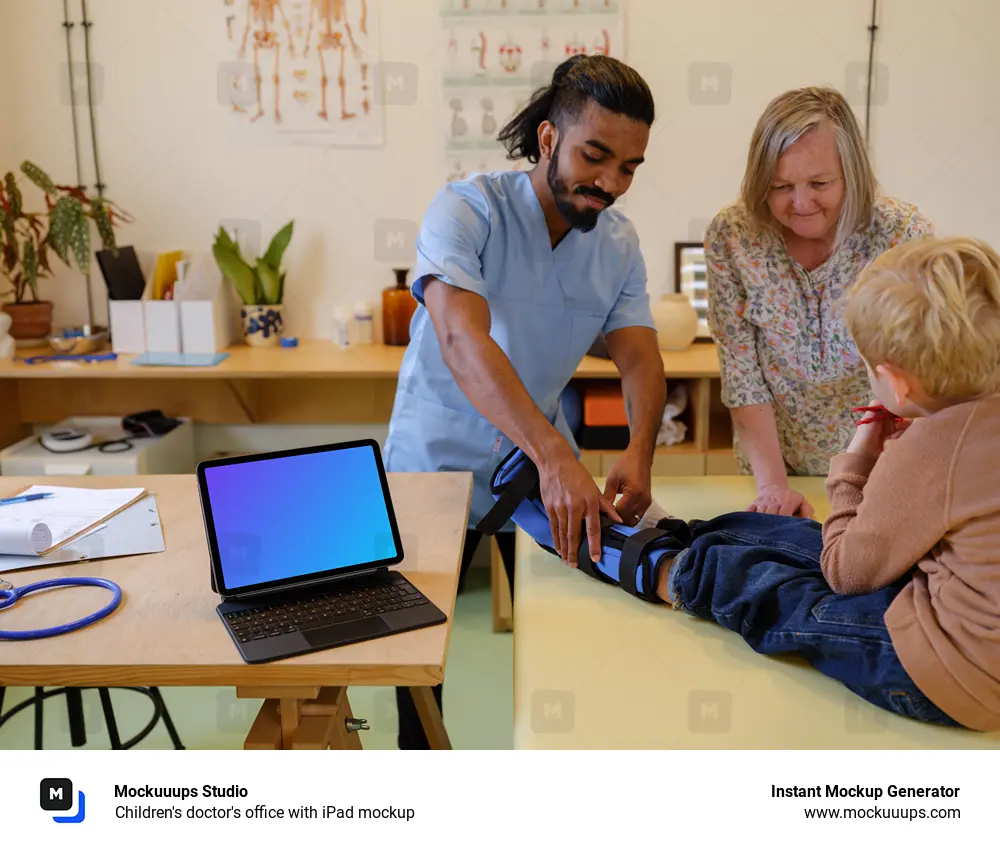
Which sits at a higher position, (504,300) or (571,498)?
(504,300)

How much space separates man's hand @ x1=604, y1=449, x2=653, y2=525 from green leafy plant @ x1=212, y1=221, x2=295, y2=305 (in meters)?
1.62

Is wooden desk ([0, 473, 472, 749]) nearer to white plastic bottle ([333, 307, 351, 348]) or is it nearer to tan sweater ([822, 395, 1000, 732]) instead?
tan sweater ([822, 395, 1000, 732])

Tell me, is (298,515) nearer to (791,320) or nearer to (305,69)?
(791,320)

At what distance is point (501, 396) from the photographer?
4.64ft

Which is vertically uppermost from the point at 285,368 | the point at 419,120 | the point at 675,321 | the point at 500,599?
the point at 419,120

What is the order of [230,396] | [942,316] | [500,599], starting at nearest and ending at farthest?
1. [942,316]
2. [500,599]
3. [230,396]

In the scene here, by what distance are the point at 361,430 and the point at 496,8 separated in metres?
1.25

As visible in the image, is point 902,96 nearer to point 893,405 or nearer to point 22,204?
point 893,405

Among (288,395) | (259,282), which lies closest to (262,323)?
(259,282)

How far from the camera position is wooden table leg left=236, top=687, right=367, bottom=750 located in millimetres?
1167

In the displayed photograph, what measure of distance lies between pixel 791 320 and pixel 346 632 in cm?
91

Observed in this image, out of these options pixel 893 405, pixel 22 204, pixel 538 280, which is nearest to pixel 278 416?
pixel 22 204

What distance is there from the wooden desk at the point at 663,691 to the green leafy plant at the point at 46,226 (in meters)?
1.91

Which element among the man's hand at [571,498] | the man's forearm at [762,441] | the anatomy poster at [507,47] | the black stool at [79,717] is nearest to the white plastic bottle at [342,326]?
the anatomy poster at [507,47]
